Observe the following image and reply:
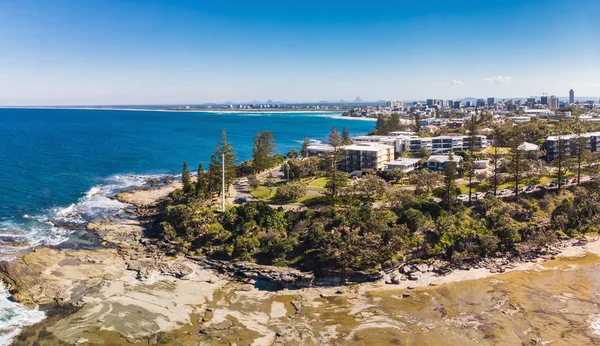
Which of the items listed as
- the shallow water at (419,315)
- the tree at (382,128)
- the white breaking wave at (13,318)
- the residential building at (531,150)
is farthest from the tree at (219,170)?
the tree at (382,128)

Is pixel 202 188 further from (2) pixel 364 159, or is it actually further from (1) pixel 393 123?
(1) pixel 393 123

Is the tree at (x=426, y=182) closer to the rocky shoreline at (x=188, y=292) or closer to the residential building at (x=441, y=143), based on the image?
the rocky shoreline at (x=188, y=292)

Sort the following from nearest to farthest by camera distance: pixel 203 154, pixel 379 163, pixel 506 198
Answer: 1. pixel 506 198
2. pixel 379 163
3. pixel 203 154

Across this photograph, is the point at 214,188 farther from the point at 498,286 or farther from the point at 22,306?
the point at 498,286

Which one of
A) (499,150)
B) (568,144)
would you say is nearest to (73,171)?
(499,150)

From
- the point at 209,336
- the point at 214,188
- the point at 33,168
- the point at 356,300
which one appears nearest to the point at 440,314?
the point at 356,300

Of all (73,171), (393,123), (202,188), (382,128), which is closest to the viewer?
(202,188)
